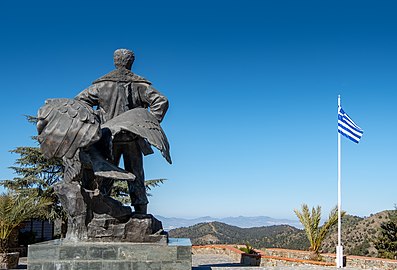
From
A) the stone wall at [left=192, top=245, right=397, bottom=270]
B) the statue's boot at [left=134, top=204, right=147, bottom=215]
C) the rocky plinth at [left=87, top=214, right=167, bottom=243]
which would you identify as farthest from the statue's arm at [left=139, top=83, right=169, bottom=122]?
the stone wall at [left=192, top=245, right=397, bottom=270]

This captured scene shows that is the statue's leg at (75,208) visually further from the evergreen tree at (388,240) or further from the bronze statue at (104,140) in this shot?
the evergreen tree at (388,240)

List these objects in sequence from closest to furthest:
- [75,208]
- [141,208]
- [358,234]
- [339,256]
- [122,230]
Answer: [75,208] < [122,230] < [141,208] < [339,256] < [358,234]

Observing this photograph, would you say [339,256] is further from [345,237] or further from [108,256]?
[345,237]

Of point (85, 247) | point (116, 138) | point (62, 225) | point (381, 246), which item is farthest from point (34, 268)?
point (381, 246)

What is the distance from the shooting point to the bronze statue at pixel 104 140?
5.66 meters

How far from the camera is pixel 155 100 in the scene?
6.83m

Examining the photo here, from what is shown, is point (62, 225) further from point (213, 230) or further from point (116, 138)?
point (213, 230)

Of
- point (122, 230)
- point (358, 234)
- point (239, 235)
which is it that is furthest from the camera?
point (239, 235)

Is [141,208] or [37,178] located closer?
[141,208]

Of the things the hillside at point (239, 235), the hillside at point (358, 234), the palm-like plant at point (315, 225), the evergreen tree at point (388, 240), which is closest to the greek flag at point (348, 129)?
the palm-like plant at point (315, 225)

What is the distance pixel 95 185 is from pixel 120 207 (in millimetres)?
426

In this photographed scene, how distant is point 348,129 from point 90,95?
378 inches

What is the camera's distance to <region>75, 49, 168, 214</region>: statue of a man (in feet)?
21.7

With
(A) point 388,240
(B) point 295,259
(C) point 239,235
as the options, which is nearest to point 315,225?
(B) point 295,259
